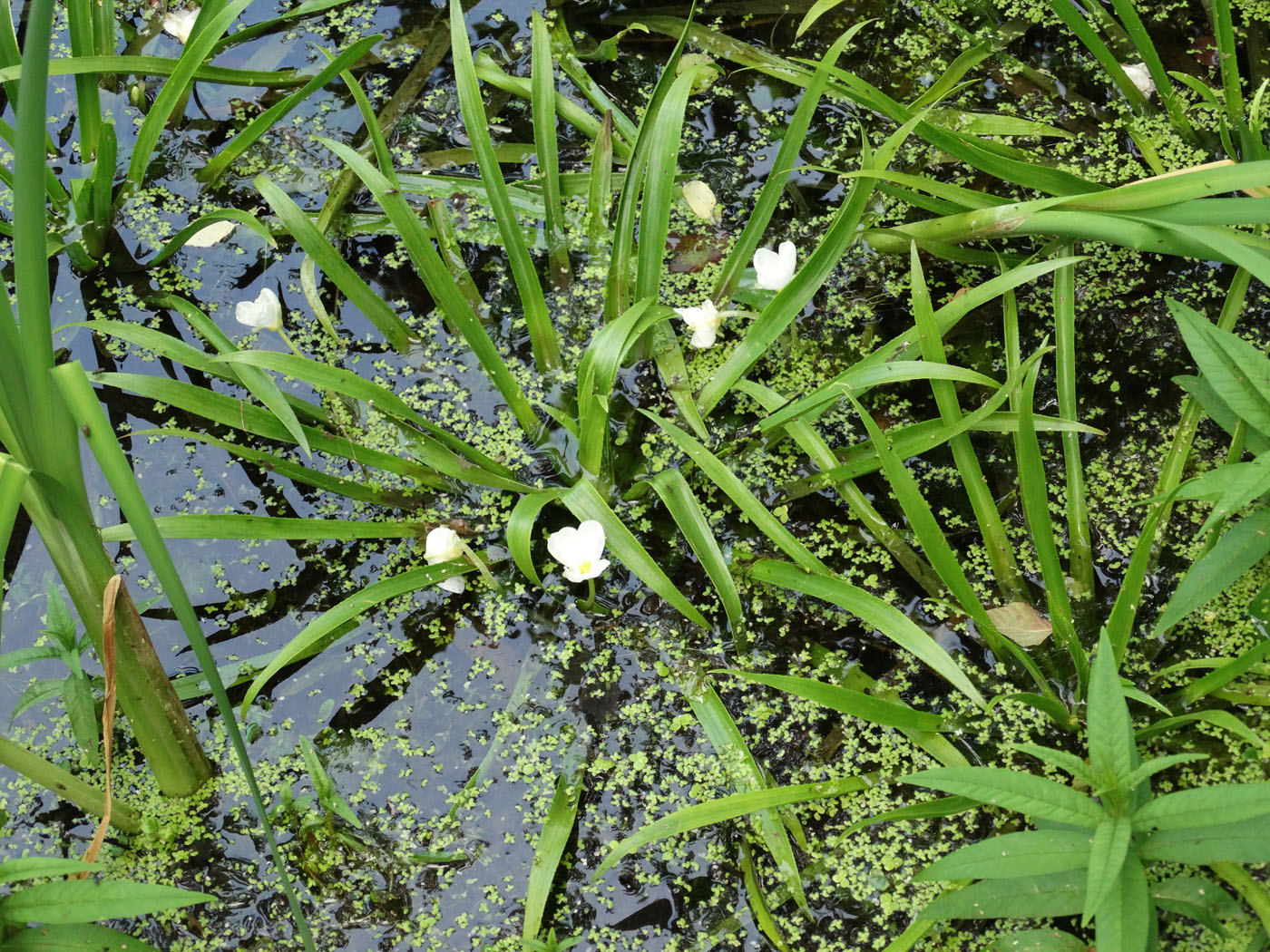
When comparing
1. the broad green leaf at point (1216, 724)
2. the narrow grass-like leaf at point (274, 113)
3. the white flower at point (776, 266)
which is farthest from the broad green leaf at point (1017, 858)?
the narrow grass-like leaf at point (274, 113)

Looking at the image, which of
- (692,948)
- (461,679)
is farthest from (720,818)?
(461,679)

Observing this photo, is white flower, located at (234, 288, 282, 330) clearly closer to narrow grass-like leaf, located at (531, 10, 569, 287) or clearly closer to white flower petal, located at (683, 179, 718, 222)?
narrow grass-like leaf, located at (531, 10, 569, 287)

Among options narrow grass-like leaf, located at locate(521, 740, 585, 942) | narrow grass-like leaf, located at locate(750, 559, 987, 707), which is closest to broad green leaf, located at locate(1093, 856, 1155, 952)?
narrow grass-like leaf, located at locate(750, 559, 987, 707)

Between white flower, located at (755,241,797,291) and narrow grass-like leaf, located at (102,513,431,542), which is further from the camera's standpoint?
white flower, located at (755,241,797,291)

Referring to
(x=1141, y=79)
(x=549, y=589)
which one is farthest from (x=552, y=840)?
(x=1141, y=79)

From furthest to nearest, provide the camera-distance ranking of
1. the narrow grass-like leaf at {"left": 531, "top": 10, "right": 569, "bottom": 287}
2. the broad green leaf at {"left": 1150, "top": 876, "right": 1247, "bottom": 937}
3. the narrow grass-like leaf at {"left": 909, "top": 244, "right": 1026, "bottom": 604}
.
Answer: the narrow grass-like leaf at {"left": 531, "top": 10, "right": 569, "bottom": 287}
the narrow grass-like leaf at {"left": 909, "top": 244, "right": 1026, "bottom": 604}
the broad green leaf at {"left": 1150, "top": 876, "right": 1247, "bottom": 937}

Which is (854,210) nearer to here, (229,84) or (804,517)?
(804,517)
